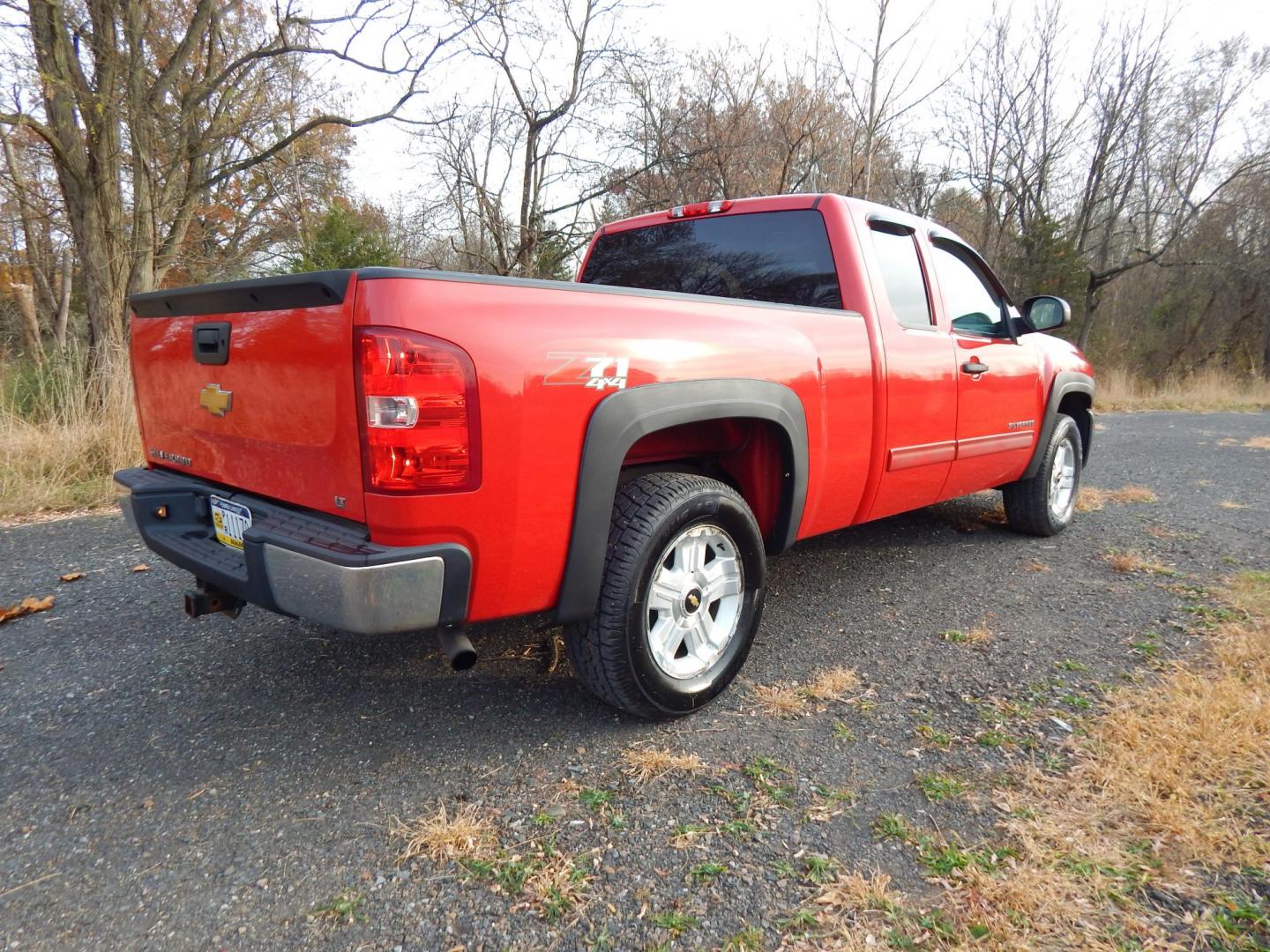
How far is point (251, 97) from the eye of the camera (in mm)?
11586

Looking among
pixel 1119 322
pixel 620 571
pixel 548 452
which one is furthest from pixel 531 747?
pixel 1119 322

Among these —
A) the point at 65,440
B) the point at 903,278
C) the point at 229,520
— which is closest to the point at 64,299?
the point at 65,440

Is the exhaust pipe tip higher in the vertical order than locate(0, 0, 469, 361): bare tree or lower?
lower

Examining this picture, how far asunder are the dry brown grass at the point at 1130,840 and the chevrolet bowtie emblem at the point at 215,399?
2.15 m

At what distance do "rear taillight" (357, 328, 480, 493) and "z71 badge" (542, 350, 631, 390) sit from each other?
0.83 ft

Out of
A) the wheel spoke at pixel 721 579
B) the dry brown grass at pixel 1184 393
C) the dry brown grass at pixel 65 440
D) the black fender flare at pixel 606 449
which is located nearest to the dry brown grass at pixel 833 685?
the wheel spoke at pixel 721 579

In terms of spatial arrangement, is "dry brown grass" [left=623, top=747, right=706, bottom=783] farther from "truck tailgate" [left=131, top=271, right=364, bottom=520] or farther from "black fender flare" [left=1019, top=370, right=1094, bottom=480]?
"black fender flare" [left=1019, top=370, right=1094, bottom=480]

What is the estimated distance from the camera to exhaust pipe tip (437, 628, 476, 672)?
196 cm

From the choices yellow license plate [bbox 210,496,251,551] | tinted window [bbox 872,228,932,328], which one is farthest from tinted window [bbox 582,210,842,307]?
yellow license plate [bbox 210,496,251,551]

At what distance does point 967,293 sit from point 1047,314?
2.18 feet

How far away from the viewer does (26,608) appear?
3.46 metres

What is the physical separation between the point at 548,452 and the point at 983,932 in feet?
4.91

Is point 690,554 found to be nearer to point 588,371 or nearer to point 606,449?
point 606,449

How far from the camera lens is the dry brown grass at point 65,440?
5.49m
